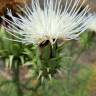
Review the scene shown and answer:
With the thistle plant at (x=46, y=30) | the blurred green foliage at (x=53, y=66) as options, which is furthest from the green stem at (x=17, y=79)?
the thistle plant at (x=46, y=30)

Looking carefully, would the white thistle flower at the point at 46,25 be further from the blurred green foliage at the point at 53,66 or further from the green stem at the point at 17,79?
the green stem at the point at 17,79

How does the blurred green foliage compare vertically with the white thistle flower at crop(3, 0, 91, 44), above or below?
below

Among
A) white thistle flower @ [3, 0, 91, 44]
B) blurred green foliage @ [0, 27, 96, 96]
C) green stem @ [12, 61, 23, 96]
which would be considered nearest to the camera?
white thistle flower @ [3, 0, 91, 44]

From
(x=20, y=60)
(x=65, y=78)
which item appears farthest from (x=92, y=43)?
(x=20, y=60)

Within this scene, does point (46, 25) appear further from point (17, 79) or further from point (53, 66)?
point (17, 79)

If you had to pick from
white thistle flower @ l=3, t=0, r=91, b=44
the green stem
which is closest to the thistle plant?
white thistle flower @ l=3, t=0, r=91, b=44

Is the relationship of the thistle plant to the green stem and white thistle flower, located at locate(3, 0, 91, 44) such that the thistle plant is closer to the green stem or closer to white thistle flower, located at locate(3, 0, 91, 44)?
white thistle flower, located at locate(3, 0, 91, 44)

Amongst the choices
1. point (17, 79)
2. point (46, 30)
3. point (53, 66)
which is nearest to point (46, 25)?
point (46, 30)
